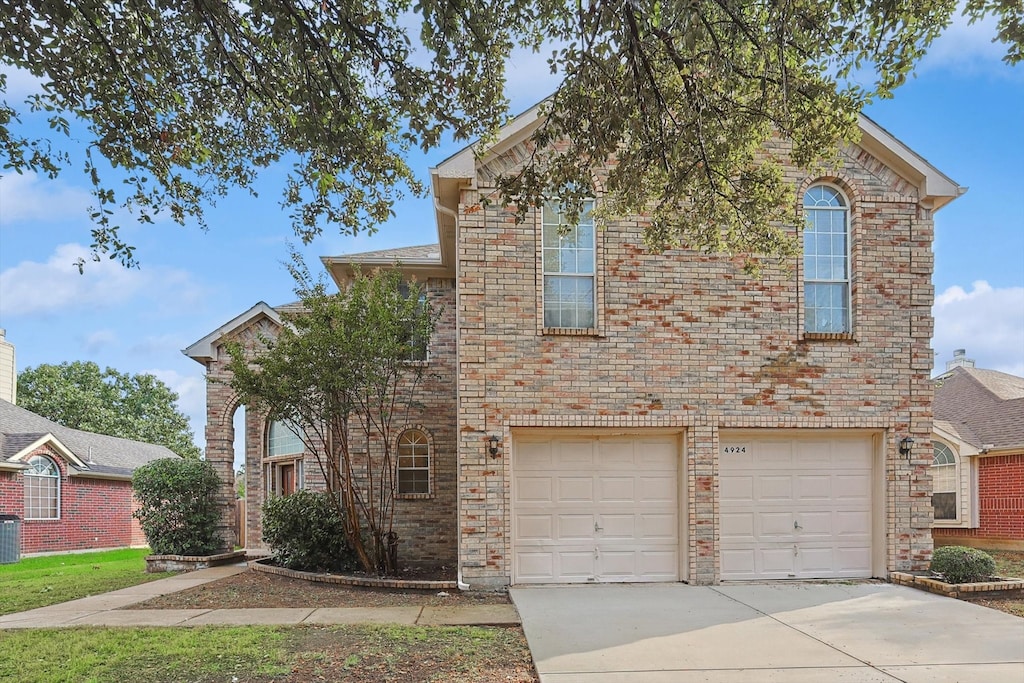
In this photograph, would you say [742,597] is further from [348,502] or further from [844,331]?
[348,502]

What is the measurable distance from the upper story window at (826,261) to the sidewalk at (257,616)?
6.23 m

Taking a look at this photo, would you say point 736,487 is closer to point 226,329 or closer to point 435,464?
point 435,464

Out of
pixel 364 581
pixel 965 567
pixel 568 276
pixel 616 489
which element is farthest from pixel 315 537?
pixel 965 567

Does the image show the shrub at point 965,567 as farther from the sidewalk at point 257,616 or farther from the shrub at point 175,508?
the shrub at point 175,508

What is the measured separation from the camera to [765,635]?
25.1 ft

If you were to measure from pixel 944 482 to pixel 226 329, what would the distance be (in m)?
17.5

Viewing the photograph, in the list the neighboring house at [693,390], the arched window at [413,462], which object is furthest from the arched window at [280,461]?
the neighboring house at [693,390]

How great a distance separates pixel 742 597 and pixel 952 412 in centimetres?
1450

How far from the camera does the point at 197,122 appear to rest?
786 cm

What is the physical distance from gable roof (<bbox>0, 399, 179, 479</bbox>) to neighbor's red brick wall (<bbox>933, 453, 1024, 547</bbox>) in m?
21.3

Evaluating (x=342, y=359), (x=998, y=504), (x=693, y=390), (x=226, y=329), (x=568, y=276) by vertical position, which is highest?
(x=568, y=276)

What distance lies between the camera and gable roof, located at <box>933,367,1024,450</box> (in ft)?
58.6

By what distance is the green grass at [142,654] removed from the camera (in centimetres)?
654

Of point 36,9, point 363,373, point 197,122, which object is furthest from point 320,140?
point 363,373
